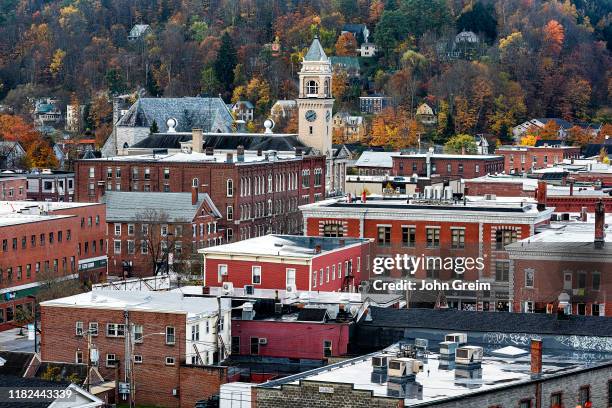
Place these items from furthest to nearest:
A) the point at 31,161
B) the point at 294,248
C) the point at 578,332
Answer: the point at 31,161 < the point at 294,248 < the point at 578,332

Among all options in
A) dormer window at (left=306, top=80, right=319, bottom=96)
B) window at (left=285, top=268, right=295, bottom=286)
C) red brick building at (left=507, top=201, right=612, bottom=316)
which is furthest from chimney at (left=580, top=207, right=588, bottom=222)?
dormer window at (left=306, top=80, right=319, bottom=96)

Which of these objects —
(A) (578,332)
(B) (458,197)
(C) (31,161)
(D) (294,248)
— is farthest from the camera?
(C) (31,161)

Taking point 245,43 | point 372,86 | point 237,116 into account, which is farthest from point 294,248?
point 245,43

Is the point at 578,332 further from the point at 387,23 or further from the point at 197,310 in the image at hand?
the point at 387,23

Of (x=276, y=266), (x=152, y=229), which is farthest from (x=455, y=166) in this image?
(x=276, y=266)

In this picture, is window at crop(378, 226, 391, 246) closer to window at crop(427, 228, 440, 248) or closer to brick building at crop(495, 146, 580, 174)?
window at crop(427, 228, 440, 248)

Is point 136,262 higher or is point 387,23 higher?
point 387,23

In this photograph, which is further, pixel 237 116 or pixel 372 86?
pixel 372 86

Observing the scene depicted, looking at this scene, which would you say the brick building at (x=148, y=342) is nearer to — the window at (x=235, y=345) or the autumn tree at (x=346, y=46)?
the window at (x=235, y=345)
